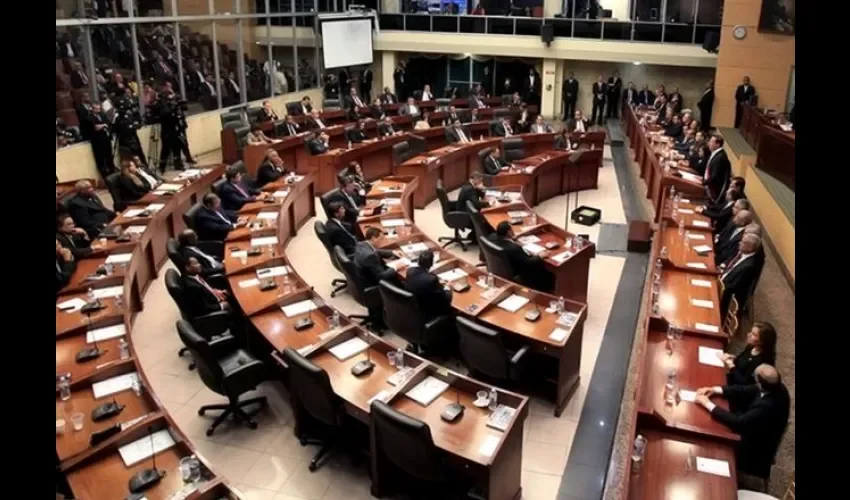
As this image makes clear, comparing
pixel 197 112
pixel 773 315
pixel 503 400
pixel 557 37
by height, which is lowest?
pixel 773 315

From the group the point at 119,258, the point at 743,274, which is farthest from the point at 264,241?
the point at 743,274

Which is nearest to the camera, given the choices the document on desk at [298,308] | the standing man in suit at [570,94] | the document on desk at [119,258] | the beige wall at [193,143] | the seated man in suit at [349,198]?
the document on desk at [298,308]

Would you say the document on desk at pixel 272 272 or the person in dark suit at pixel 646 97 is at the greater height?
the person in dark suit at pixel 646 97

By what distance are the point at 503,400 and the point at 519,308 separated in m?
1.79

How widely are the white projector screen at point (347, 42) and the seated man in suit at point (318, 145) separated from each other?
7684mm

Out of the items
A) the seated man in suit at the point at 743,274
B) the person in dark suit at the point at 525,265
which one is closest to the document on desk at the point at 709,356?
the seated man in suit at the point at 743,274

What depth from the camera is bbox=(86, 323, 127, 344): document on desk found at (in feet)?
20.5

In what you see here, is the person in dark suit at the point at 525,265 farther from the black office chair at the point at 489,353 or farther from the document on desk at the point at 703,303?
the black office chair at the point at 489,353

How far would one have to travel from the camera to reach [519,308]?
6953 millimetres

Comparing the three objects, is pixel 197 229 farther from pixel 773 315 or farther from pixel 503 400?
pixel 773 315

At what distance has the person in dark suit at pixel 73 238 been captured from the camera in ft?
27.4

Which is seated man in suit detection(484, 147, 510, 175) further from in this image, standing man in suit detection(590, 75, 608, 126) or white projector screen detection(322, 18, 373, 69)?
standing man in suit detection(590, 75, 608, 126)

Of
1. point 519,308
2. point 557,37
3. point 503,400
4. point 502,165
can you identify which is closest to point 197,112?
point 502,165

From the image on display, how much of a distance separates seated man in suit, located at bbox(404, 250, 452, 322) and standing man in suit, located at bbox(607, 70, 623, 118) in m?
17.2
